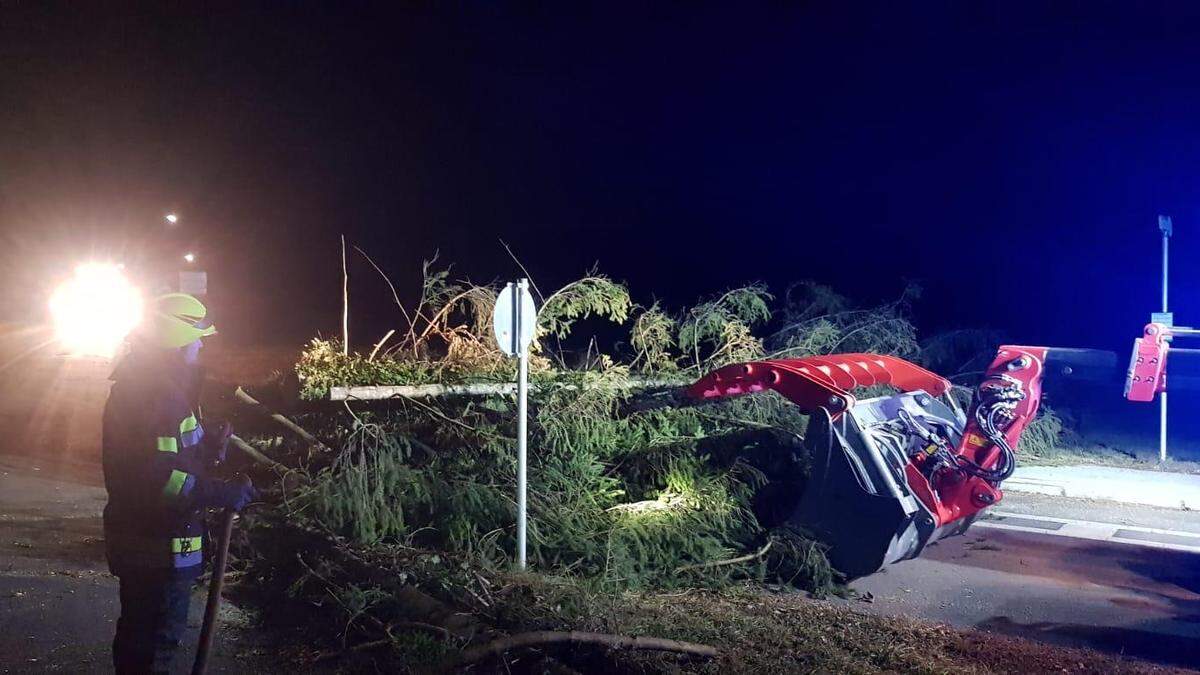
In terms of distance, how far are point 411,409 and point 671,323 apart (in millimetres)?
2933

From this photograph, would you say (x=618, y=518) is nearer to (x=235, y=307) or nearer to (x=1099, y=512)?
(x=1099, y=512)

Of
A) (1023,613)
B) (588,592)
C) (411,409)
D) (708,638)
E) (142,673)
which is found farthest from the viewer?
(411,409)

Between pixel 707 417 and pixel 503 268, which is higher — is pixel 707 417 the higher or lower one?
the lower one

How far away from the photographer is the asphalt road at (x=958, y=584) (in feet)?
18.6

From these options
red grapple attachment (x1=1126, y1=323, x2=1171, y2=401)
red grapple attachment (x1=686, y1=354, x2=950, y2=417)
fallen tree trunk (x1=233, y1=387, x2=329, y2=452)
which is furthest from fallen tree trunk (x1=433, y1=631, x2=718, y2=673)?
red grapple attachment (x1=1126, y1=323, x2=1171, y2=401)

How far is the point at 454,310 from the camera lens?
1016 centimetres

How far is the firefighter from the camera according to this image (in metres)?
3.92

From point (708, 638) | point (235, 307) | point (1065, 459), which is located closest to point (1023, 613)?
point (708, 638)

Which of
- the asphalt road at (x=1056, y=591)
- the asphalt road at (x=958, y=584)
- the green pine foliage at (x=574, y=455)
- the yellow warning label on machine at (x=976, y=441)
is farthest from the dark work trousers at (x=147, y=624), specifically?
the yellow warning label on machine at (x=976, y=441)

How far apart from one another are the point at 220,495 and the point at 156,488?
0.24 metres

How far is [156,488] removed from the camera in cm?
391

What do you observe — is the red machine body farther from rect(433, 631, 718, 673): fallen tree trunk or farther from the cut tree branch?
rect(433, 631, 718, 673): fallen tree trunk

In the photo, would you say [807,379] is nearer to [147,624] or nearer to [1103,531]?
[1103,531]

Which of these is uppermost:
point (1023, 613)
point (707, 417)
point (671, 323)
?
point (671, 323)
